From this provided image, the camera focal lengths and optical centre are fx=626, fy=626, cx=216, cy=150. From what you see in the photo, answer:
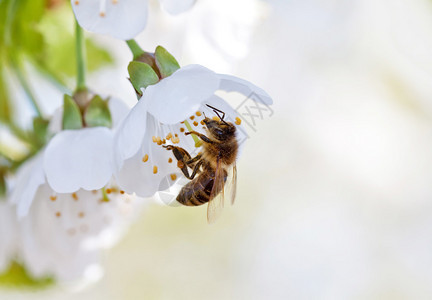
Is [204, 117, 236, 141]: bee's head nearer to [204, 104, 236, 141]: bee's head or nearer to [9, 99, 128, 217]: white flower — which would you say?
[204, 104, 236, 141]: bee's head

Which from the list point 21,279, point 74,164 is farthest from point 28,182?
point 21,279

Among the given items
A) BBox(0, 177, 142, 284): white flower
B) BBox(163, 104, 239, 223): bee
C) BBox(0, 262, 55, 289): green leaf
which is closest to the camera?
BBox(163, 104, 239, 223): bee

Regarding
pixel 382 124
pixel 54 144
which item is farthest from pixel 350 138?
pixel 54 144

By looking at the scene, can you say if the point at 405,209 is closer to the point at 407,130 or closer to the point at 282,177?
the point at 407,130

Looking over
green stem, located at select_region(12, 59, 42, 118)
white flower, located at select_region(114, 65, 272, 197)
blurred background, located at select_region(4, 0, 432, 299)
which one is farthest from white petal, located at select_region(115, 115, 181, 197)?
blurred background, located at select_region(4, 0, 432, 299)

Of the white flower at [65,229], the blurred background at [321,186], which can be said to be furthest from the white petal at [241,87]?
the blurred background at [321,186]

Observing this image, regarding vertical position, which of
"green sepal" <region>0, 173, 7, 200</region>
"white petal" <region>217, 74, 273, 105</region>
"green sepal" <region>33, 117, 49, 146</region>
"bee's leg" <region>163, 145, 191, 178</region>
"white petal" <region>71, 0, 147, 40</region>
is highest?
"white petal" <region>217, 74, 273, 105</region>

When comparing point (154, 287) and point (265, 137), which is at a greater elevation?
point (265, 137)
